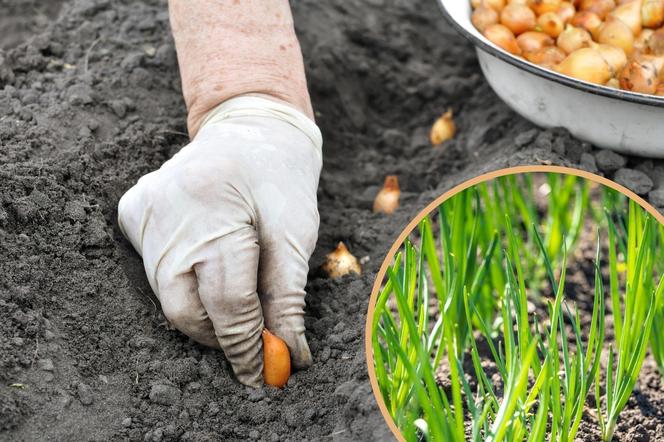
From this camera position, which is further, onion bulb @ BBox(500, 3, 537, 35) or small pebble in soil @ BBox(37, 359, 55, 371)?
onion bulb @ BBox(500, 3, 537, 35)

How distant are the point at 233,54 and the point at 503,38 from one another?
2.49ft

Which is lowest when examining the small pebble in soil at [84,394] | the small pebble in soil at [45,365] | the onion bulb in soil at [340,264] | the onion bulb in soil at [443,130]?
the onion bulb in soil at [443,130]

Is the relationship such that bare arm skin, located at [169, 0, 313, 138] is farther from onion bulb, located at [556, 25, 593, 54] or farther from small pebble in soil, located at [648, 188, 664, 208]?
small pebble in soil, located at [648, 188, 664, 208]

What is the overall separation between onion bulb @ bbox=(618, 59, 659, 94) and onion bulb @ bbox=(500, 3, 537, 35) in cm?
35

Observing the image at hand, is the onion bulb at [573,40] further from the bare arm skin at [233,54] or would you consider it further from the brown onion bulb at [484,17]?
the bare arm skin at [233,54]

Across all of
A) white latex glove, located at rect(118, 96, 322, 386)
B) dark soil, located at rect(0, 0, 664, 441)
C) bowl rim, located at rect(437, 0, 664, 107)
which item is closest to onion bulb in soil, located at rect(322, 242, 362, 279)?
dark soil, located at rect(0, 0, 664, 441)

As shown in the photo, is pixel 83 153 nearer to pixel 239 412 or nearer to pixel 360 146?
pixel 239 412

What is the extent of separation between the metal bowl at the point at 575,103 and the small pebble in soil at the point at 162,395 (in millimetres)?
1157

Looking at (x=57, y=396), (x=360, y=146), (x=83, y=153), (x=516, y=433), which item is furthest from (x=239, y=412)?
(x=360, y=146)

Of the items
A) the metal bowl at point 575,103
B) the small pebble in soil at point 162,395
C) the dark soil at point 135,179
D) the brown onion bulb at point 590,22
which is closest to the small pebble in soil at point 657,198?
the dark soil at point 135,179

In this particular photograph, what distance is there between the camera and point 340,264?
6.73 feet

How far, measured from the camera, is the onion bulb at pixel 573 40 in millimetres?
2234

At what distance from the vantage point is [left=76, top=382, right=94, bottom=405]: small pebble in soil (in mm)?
1634

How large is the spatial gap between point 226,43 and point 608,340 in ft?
4.24
